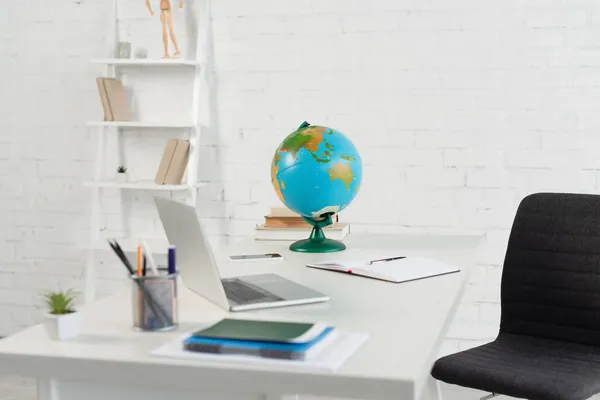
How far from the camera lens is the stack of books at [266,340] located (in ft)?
3.93

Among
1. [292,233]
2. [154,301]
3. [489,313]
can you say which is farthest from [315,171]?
[489,313]

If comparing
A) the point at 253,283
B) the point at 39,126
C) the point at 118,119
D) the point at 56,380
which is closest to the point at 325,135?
the point at 253,283

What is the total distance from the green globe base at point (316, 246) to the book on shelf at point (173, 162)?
1.26 meters

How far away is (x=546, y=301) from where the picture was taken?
86.1 inches

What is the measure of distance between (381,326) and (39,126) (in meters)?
2.75

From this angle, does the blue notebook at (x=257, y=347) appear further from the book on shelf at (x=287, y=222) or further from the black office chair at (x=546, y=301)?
the book on shelf at (x=287, y=222)

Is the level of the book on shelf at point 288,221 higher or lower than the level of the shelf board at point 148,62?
lower

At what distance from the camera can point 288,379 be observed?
1.15 m

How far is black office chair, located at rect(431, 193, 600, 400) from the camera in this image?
196 centimetres

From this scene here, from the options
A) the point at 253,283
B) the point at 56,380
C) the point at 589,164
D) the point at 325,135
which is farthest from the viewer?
the point at 589,164

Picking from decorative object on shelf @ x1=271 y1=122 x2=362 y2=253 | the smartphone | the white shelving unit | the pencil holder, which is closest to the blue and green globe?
decorative object on shelf @ x1=271 y1=122 x2=362 y2=253

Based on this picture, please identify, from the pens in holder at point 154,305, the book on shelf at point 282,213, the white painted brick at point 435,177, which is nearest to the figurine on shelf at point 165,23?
→ the white painted brick at point 435,177

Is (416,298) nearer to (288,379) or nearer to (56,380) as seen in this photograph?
(288,379)

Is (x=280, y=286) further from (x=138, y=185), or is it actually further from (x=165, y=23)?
(x=165, y=23)
